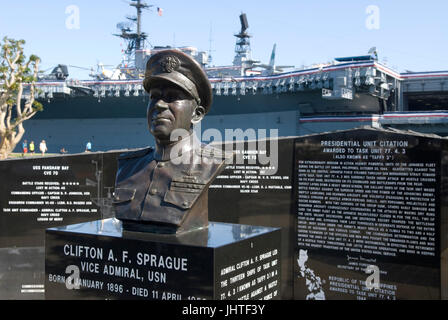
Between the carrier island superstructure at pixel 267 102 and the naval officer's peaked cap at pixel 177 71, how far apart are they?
23676 mm

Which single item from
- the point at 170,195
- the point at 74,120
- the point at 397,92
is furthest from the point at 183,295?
the point at 74,120

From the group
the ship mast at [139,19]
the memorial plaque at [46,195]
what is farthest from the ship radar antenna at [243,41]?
the memorial plaque at [46,195]

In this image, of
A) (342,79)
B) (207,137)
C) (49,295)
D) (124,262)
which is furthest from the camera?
(207,137)

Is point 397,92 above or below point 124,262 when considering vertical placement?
above

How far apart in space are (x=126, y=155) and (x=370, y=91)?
983 inches

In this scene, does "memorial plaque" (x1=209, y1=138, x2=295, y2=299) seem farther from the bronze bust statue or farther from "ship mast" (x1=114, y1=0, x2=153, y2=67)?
"ship mast" (x1=114, y1=0, x2=153, y2=67)

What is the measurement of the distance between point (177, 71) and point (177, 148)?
81 cm

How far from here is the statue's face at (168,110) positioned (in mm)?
4500

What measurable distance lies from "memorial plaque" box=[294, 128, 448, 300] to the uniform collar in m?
3.17

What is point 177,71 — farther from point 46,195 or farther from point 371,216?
point 46,195

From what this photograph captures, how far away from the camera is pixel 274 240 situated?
503 cm

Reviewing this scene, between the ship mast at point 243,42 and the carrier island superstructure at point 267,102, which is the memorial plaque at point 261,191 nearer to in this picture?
the carrier island superstructure at point 267,102

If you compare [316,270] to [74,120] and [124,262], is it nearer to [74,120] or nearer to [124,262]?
[124,262]

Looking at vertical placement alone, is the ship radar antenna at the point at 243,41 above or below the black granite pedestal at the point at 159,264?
above
